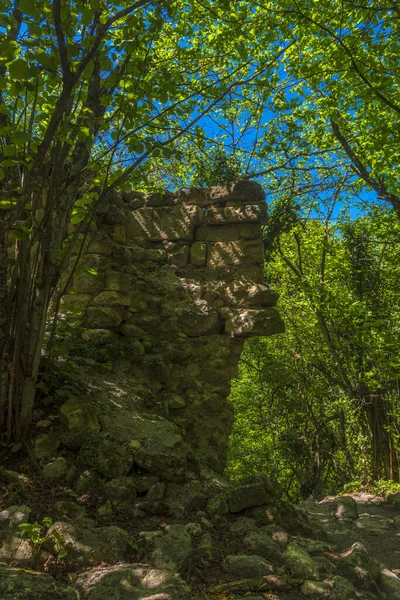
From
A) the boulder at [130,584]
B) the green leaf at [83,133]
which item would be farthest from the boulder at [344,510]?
the green leaf at [83,133]

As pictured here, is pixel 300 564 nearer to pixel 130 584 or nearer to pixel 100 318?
pixel 130 584

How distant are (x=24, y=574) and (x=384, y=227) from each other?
712 centimetres

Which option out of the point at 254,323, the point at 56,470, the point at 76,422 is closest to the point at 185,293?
the point at 254,323

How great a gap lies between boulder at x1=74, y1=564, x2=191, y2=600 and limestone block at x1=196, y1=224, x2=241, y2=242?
4.03m

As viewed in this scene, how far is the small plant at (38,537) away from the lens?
6.73 feet

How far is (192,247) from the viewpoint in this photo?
18.2ft

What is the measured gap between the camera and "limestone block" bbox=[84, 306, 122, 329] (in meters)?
4.41

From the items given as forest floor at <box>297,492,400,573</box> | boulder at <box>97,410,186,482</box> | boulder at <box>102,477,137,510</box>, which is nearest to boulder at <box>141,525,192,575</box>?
boulder at <box>102,477,137,510</box>

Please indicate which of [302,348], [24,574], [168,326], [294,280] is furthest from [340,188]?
[24,574]

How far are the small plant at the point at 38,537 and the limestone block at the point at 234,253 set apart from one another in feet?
12.4

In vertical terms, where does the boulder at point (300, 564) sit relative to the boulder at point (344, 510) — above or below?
above

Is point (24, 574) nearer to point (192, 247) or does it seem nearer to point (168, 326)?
point (168, 326)

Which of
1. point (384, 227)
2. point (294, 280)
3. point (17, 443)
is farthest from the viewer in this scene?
point (294, 280)

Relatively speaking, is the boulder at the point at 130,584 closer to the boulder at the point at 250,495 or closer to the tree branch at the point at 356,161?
the boulder at the point at 250,495
